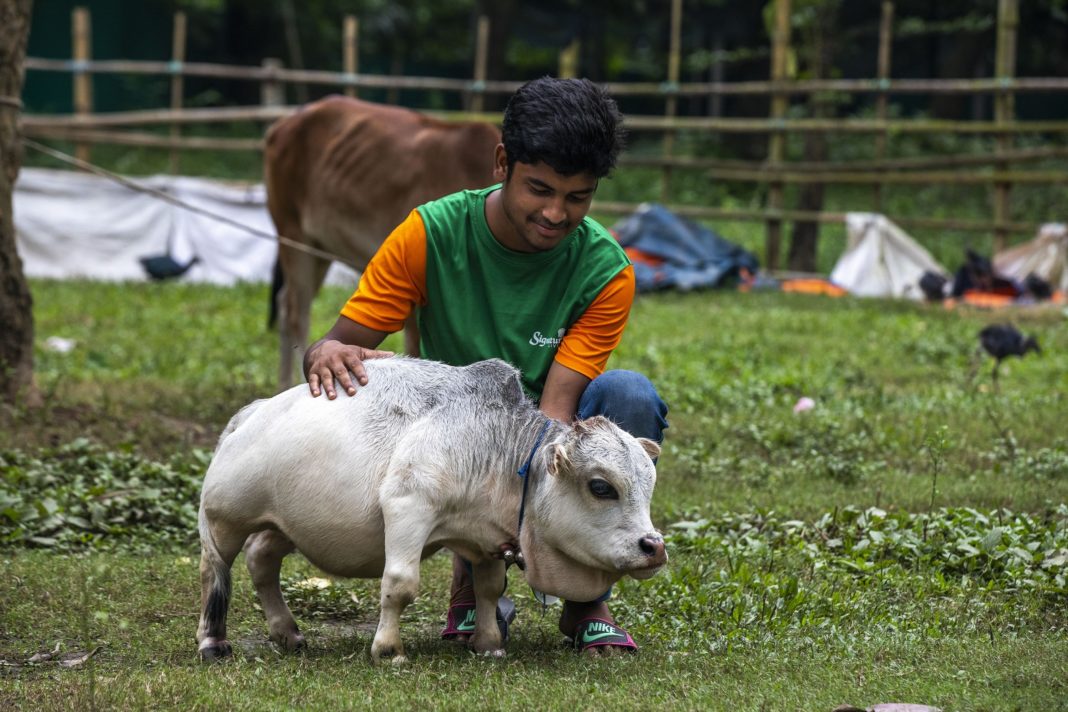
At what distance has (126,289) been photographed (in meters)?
11.1

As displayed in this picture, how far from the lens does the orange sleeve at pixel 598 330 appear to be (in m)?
3.49

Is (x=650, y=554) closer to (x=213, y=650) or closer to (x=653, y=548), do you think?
(x=653, y=548)

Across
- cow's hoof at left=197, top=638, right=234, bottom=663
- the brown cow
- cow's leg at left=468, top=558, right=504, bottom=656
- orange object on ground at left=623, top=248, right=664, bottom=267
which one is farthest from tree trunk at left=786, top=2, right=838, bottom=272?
cow's hoof at left=197, top=638, right=234, bottom=663

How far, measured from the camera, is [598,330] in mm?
3520

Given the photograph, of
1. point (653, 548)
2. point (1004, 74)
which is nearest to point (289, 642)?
point (653, 548)

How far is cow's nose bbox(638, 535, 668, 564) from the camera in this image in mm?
2912

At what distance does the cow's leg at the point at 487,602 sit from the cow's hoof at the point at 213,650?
583 mm

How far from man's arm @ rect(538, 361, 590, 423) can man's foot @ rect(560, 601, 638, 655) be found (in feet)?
1.54

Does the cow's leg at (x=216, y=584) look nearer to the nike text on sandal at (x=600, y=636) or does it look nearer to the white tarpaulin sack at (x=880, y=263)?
the nike text on sandal at (x=600, y=636)

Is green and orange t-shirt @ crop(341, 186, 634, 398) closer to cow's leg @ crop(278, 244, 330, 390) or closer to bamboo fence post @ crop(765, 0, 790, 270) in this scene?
cow's leg @ crop(278, 244, 330, 390)

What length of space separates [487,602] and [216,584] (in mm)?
638

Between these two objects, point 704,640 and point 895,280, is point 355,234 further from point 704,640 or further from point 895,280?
point 895,280

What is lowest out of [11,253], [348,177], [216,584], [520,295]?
[216,584]

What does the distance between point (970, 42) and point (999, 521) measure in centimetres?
1978
